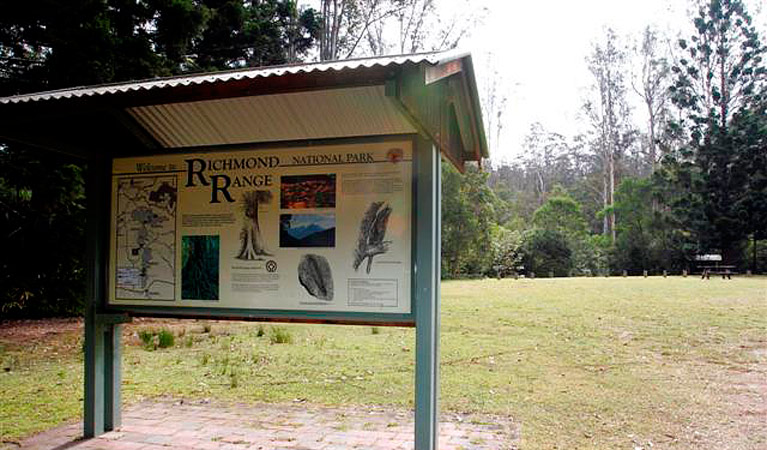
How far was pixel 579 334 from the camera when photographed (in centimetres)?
980

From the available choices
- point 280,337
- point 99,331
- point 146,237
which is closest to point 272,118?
point 146,237

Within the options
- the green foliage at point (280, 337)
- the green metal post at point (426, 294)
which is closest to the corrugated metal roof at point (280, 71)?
the green metal post at point (426, 294)

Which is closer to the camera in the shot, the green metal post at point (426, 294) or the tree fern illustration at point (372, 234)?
the green metal post at point (426, 294)

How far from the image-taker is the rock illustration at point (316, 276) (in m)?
4.04

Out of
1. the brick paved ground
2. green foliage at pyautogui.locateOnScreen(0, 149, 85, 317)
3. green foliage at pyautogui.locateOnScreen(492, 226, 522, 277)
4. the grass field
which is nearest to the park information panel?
the brick paved ground

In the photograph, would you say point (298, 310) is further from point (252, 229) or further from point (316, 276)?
point (252, 229)

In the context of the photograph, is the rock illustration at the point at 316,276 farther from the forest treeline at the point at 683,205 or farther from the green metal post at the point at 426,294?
the forest treeline at the point at 683,205

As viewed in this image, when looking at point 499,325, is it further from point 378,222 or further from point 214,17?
point 214,17

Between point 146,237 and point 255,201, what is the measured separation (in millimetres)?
975

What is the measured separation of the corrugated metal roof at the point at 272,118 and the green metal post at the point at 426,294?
50 cm

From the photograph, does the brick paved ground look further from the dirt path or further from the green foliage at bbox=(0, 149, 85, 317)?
the green foliage at bbox=(0, 149, 85, 317)

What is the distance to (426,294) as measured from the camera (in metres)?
3.71

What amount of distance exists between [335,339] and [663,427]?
5.65 meters

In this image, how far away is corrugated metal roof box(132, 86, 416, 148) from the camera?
410cm
